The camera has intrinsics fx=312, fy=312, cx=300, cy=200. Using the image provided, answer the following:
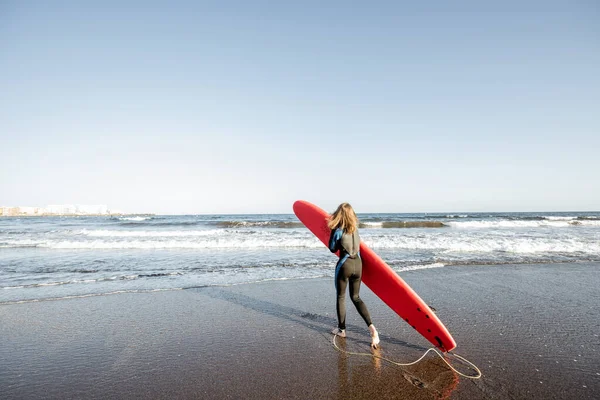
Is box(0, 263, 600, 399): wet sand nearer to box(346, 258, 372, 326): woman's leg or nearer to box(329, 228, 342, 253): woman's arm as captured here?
box(346, 258, 372, 326): woman's leg

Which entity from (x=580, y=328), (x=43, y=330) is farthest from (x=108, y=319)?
(x=580, y=328)

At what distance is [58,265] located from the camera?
29.2ft

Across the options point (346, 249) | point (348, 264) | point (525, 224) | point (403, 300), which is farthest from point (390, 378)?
point (525, 224)

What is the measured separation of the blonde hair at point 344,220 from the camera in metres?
3.74

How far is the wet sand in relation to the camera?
273cm

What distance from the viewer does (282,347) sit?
361 centimetres

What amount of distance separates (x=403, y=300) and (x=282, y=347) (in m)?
1.55

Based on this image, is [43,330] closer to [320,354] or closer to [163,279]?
[163,279]

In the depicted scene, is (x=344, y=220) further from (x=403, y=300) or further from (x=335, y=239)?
(x=403, y=300)

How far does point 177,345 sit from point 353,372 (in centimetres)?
205

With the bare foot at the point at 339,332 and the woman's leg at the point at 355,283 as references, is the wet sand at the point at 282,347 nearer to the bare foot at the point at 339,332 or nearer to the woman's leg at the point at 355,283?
the bare foot at the point at 339,332

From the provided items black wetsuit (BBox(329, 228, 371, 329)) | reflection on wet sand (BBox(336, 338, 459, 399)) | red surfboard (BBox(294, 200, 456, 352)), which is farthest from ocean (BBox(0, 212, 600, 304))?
reflection on wet sand (BBox(336, 338, 459, 399))

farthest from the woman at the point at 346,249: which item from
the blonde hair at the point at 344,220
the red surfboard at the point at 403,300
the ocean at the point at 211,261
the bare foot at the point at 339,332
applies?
the ocean at the point at 211,261

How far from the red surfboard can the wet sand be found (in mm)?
237
